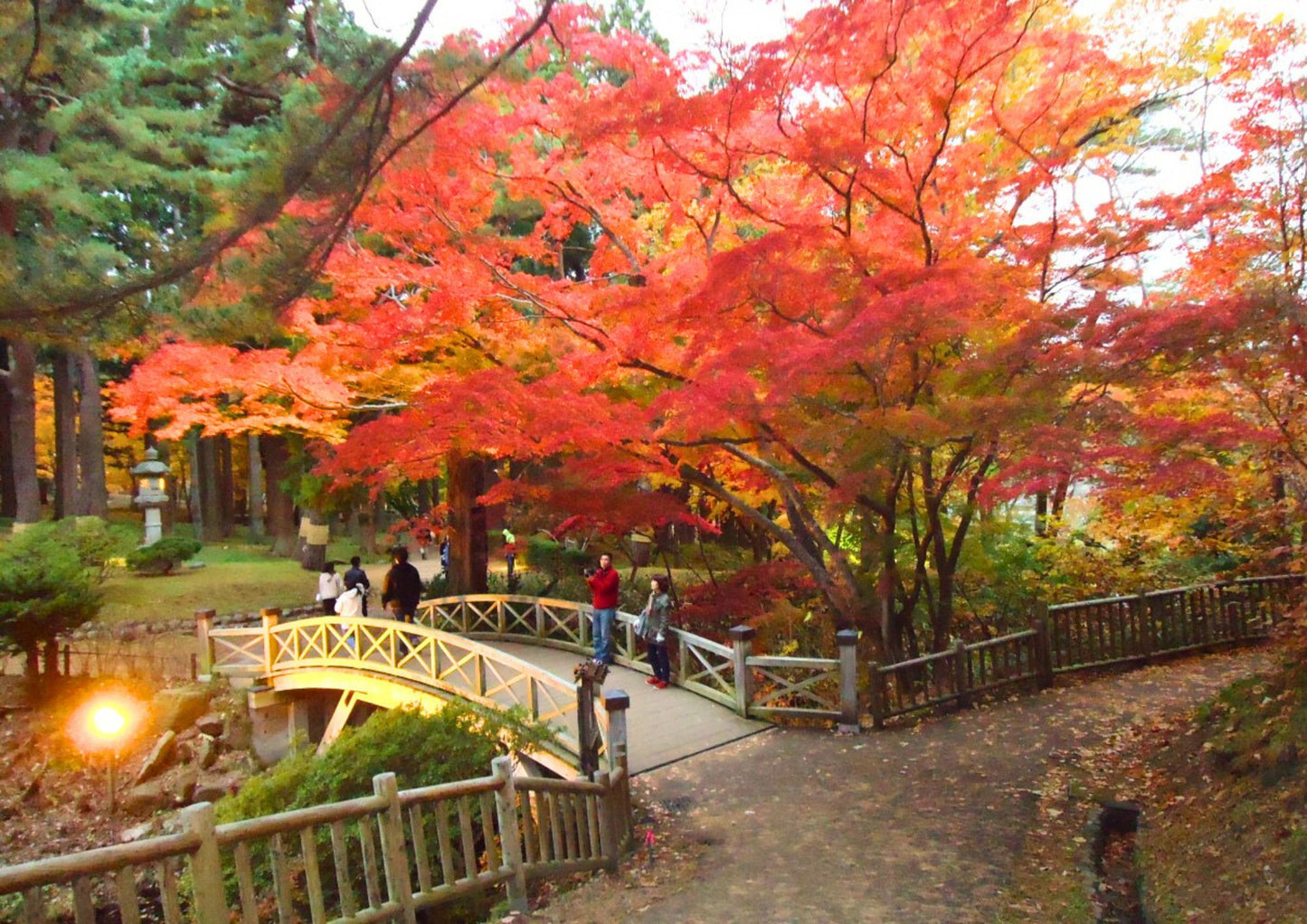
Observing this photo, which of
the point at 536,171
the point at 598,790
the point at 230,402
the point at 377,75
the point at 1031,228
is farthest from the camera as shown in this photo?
the point at 230,402

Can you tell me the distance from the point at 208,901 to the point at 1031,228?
9860 millimetres

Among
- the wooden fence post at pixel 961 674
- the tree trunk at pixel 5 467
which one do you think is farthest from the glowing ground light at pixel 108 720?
the tree trunk at pixel 5 467

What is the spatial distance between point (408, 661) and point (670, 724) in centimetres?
429

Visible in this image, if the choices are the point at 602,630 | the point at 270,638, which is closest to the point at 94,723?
the point at 270,638

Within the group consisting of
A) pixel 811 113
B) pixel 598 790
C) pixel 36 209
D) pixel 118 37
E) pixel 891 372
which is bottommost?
pixel 598 790

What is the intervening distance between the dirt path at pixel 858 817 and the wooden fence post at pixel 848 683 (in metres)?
0.21

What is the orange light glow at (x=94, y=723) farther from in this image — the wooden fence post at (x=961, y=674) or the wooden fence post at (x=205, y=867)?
the wooden fence post at (x=961, y=674)

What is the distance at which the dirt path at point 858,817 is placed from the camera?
5.47 m

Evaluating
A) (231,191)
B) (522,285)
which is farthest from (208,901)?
(522,285)

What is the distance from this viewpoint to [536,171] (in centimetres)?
1018

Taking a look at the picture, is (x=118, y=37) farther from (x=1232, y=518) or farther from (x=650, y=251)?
(x=1232, y=518)

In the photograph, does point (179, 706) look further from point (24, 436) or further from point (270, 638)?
point (24, 436)

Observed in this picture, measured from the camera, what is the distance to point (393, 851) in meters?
4.63

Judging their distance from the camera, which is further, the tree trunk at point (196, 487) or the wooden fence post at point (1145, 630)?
the tree trunk at point (196, 487)
